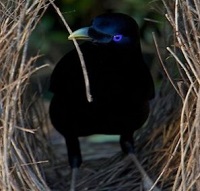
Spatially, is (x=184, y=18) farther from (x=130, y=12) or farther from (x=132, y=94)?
(x=130, y=12)

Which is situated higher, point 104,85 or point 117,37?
point 117,37

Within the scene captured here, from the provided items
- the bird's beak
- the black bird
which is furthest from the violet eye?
the bird's beak

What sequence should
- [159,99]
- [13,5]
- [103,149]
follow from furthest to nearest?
[103,149] < [159,99] < [13,5]

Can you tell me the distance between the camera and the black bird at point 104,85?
3.49 meters

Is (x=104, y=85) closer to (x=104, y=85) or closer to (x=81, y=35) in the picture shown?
(x=104, y=85)

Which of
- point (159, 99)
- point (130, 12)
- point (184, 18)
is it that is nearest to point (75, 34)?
point (184, 18)

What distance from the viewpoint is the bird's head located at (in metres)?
3.43

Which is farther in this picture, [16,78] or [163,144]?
[163,144]

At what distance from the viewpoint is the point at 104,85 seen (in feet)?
11.8

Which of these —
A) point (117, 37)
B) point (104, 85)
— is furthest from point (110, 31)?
point (104, 85)

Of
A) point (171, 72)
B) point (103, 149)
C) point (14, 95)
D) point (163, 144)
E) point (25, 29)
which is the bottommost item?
point (103, 149)

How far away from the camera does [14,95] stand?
10.1 ft

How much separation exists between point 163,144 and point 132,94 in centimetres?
42

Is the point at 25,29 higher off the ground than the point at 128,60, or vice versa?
the point at 25,29
